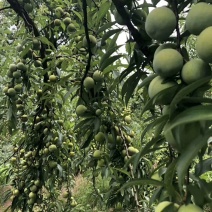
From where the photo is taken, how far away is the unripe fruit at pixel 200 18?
57 centimetres

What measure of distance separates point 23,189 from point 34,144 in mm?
260

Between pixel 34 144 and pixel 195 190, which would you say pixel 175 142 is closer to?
pixel 195 190

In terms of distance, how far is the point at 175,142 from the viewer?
55 centimetres

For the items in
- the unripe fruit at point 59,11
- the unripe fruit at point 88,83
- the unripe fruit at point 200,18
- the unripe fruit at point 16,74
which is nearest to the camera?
the unripe fruit at point 200,18

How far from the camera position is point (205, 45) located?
0.54 meters

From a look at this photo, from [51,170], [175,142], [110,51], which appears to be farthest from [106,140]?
[175,142]

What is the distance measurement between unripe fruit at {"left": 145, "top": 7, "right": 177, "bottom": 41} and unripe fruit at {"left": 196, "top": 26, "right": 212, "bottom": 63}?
0.07 m

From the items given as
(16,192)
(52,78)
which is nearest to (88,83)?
(52,78)

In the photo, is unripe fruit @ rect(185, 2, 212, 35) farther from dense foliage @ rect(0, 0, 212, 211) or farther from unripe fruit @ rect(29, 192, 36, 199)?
unripe fruit @ rect(29, 192, 36, 199)

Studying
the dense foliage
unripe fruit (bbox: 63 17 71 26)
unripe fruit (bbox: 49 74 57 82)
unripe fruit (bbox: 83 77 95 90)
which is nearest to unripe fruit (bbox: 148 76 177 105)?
the dense foliage

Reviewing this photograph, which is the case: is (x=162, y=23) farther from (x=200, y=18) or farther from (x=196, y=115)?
(x=196, y=115)

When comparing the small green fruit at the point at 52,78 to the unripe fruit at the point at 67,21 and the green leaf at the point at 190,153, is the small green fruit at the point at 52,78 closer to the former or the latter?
the unripe fruit at the point at 67,21

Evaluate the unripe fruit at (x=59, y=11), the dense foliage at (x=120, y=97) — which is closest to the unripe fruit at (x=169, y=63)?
the dense foliage at (x=120, y=97)

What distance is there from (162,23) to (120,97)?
3.62ft
